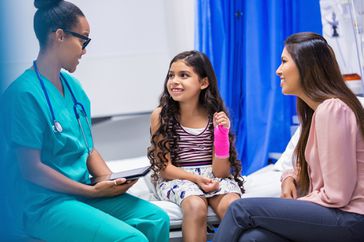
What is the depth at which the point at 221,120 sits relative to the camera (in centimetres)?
197

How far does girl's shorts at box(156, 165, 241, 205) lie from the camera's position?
6.21ft

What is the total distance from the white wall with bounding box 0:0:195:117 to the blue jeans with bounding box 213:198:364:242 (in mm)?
1934

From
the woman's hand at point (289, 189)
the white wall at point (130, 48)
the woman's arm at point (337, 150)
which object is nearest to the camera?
the woman's arm at point (337, 150)

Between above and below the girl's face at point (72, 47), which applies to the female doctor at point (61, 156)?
below

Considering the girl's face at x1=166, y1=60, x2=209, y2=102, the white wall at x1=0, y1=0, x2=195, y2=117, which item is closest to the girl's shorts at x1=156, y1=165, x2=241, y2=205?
the girl's face at x1=166, y1=60, x2=209, y2=102

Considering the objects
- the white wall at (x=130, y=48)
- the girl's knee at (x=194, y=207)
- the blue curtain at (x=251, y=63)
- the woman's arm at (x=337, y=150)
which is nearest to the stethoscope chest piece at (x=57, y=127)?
the girl's knee at (x=194, y=207)

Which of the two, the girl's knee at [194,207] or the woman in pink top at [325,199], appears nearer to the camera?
the woman in pink top at [325,199]

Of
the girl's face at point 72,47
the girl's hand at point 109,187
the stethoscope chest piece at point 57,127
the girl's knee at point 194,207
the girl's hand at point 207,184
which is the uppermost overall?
the girl's face at point 72,47

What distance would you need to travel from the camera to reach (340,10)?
2502 millimetres

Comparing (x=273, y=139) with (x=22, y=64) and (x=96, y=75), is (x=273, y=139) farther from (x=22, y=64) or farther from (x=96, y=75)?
(x=22, y=64)

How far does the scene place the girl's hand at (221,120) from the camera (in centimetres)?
197

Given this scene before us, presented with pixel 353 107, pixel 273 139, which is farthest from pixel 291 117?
pixel 353 107

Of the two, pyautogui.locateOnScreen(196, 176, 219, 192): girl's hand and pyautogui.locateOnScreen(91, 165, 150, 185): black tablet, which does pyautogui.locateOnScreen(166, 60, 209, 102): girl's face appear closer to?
pyautogui.locateOnScreen(196, 176, 219, 192): girl's hand

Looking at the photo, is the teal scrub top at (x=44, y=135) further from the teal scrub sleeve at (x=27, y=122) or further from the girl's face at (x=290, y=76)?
the girl's face at (x=290, y=76)
